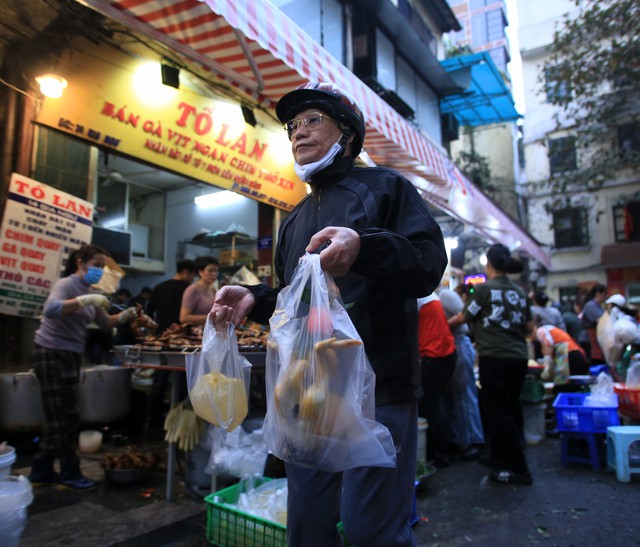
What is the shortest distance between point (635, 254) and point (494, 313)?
781 inches

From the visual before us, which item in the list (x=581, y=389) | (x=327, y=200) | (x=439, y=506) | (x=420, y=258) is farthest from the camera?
(x=581, y=389)

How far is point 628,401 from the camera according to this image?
502cm

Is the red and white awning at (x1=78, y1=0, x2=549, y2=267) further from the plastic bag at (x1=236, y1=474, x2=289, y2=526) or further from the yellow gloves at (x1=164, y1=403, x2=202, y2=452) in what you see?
the plastic bag at (x1=236, y1=474, x2=289, y2=526)

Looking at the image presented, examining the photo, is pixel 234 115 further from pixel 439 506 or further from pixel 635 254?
pixel 635 254

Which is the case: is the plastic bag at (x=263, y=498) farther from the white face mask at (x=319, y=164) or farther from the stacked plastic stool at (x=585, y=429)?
the stacked plastic stool at (x=585, y=429)

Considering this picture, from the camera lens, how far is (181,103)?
520cm

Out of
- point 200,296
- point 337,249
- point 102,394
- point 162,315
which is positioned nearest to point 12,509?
point 337,249

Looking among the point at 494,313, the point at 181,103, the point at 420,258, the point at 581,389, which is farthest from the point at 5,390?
the point at 581,389

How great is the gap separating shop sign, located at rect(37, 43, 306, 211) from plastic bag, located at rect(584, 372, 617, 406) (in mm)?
4693

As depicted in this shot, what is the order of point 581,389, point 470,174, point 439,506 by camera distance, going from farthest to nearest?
point 470,174
point 581,389
point 439,506

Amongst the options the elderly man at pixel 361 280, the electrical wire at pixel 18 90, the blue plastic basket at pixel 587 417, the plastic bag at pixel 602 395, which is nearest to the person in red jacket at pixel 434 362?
the blue plastic basket at pixel 587 417

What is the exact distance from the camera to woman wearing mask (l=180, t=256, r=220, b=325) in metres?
5.19

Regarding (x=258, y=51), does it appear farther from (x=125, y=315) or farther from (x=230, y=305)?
(x=230, y=305)

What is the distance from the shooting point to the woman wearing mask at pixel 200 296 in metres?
5.19
